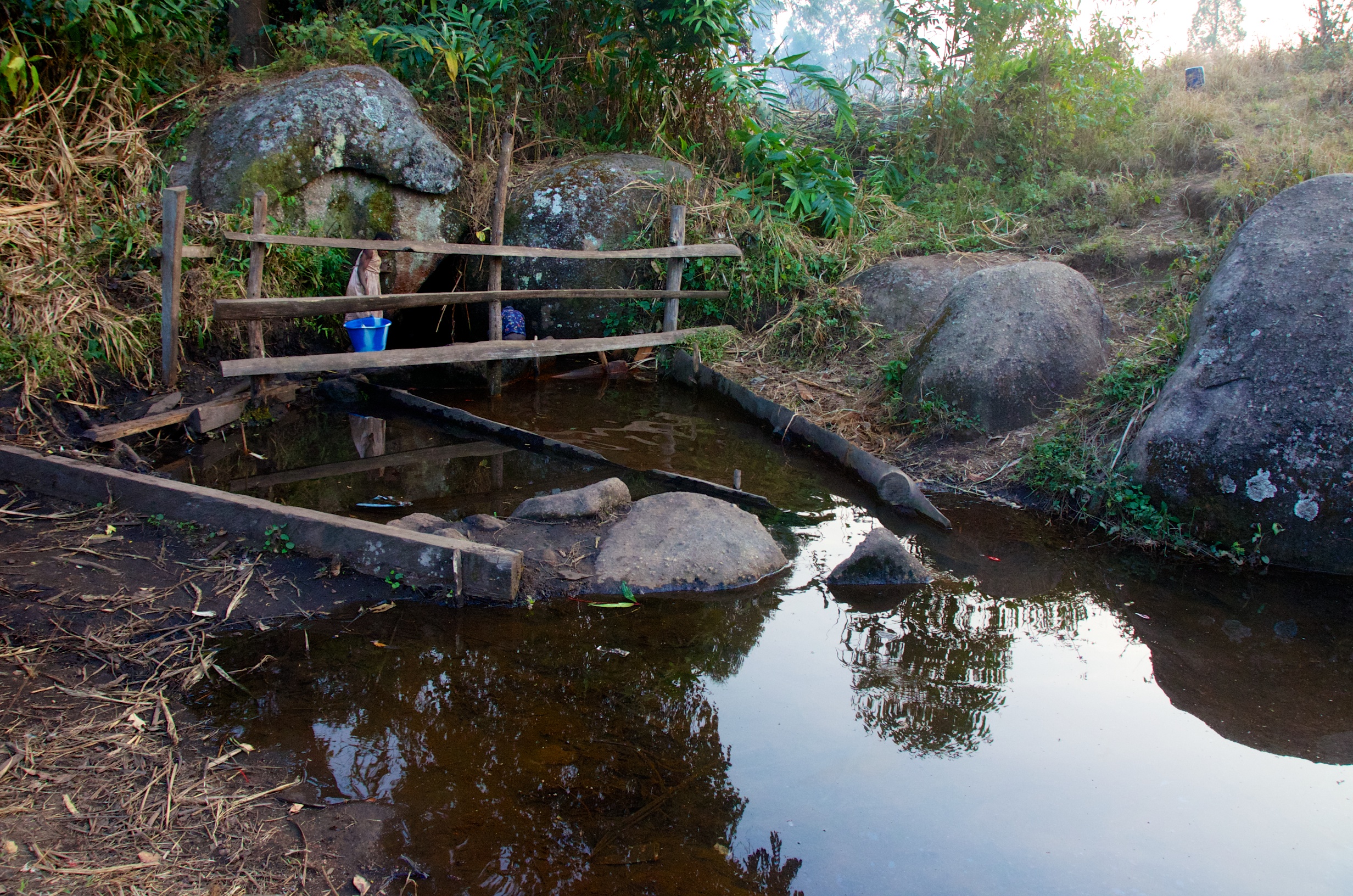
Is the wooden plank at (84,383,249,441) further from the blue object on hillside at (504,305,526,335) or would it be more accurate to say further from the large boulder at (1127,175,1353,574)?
the large boulder at (1127,175,1353,574)

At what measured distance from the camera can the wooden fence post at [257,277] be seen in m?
6.09

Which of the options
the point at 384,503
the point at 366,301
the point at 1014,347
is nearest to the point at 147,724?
the point at 384,503

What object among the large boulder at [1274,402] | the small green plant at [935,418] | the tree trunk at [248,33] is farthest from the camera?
the tree trunk at [248,33]

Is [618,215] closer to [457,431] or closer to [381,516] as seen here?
[457,431]

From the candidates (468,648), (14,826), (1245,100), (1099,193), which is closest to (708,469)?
(468,648)

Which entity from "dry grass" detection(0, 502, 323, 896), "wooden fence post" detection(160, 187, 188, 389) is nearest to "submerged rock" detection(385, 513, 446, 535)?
"dry grass" detection(0, 502, 323, 896)

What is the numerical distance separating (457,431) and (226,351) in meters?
2.12

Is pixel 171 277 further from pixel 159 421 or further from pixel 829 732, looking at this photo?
pixel 829 732

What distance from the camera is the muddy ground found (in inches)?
83.1

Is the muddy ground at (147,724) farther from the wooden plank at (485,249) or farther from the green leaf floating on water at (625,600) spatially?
the wooden plank at (485,249)

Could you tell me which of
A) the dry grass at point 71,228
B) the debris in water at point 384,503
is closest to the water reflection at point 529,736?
the debris in water at point 384,503

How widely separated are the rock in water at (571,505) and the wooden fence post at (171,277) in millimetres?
3259

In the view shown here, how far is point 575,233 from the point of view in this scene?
8.44 metres

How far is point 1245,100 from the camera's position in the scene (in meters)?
9.13
